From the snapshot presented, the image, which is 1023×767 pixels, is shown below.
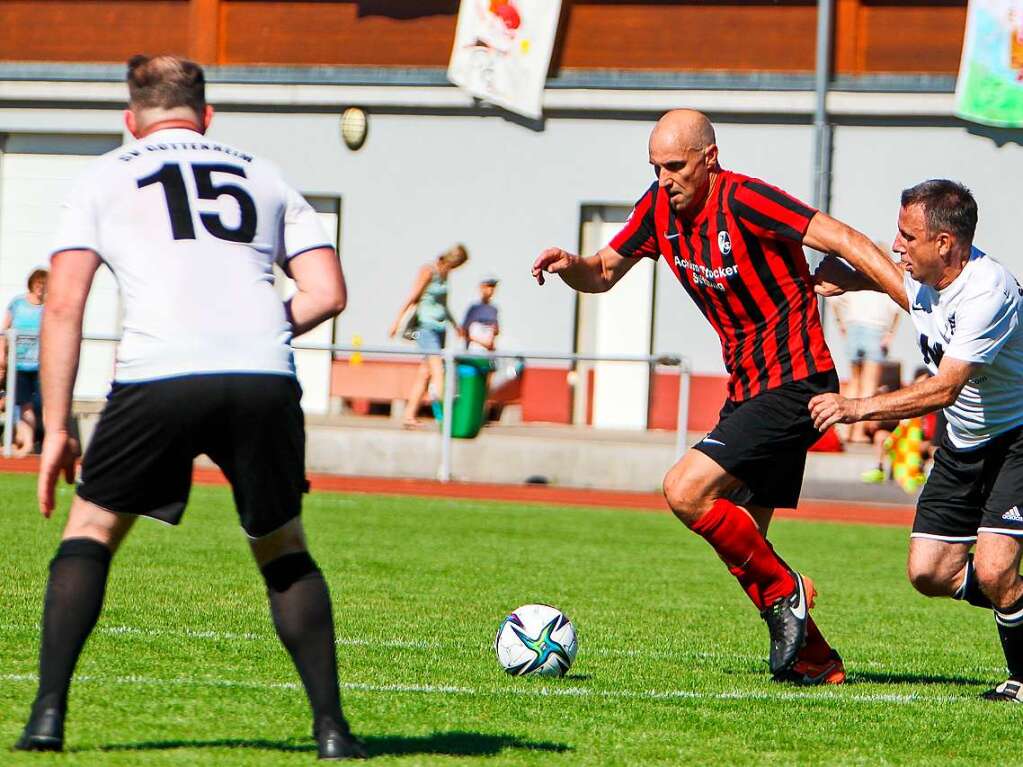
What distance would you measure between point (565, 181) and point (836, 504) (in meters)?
8.43

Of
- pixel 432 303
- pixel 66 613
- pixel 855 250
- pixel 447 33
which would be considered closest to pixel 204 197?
pixel 66 613

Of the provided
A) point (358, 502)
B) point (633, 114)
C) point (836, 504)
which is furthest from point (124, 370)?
point (633, 114)

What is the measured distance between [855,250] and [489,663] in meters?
2.24

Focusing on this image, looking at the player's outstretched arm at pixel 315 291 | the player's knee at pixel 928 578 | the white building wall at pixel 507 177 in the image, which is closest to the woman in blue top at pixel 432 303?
the white building wall at pixel 507 177

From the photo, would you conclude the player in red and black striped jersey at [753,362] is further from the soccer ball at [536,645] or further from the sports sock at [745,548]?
the soccer ball at [536,645]

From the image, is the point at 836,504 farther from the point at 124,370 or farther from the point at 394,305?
the point at 124,370

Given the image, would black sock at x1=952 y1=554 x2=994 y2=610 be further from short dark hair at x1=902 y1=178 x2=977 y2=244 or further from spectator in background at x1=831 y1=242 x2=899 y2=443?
spectator in background at x1=831 y1=242 x2=899 y2=443

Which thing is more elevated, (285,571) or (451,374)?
(451,374)

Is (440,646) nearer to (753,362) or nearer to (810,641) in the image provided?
(810,641)

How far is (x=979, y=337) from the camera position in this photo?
21.6 feet

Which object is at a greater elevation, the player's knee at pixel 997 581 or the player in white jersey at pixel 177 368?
the player in white jersey at pixel 177 368

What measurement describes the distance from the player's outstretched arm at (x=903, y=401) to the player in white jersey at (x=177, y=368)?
A: 6.87 feet

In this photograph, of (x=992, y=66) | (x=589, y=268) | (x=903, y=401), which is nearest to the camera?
(x=903, y=401)

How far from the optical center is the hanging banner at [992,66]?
22.6m
